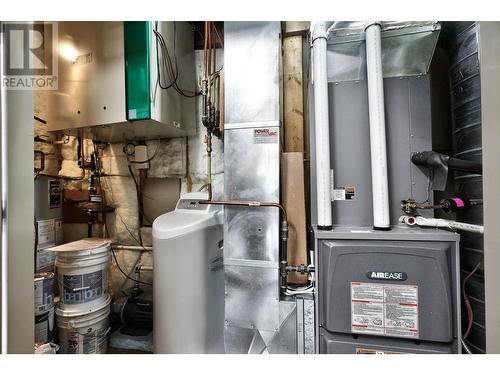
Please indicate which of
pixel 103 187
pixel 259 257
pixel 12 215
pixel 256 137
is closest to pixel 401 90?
pixel 256 137

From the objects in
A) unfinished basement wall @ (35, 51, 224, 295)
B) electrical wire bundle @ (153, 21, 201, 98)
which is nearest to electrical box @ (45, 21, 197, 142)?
electrical wire bundle @ (153, 21, 201, 98)

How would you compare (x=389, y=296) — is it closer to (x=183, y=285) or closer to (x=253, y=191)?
(x=253, y=191)

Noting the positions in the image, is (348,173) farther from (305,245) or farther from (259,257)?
(259,257)

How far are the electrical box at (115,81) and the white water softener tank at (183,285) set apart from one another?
800mm

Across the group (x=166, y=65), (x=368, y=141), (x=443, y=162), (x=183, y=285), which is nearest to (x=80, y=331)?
(x=183, y=285)

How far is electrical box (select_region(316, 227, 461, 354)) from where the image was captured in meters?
0.87

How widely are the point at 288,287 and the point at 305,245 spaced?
0.25 metres

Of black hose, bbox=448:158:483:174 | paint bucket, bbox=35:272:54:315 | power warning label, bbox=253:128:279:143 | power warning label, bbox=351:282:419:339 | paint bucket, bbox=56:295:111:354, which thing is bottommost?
paint bucket, bbox=56:295:111:354

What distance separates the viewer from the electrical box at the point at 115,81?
1.47 metres

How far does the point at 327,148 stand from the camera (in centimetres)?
105

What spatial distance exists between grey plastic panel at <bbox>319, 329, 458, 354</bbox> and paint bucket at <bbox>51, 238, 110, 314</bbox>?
1734 mm

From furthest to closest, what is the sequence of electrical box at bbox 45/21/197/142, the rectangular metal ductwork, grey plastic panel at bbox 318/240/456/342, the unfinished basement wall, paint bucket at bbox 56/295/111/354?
the unfinished basement wall < paint bucket at bbox 56/295/111/354 < electrical box at bbox 45/21/197/142 < the rectangular metal ductwork < grey plastic panel at bbox 318/240/456/342

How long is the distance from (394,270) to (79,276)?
210 cm

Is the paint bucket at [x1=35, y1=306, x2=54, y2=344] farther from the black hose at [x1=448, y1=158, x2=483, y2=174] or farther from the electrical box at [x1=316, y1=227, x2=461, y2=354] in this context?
the black hose at [x1=448, y1=158, x2=483, y2=174]
